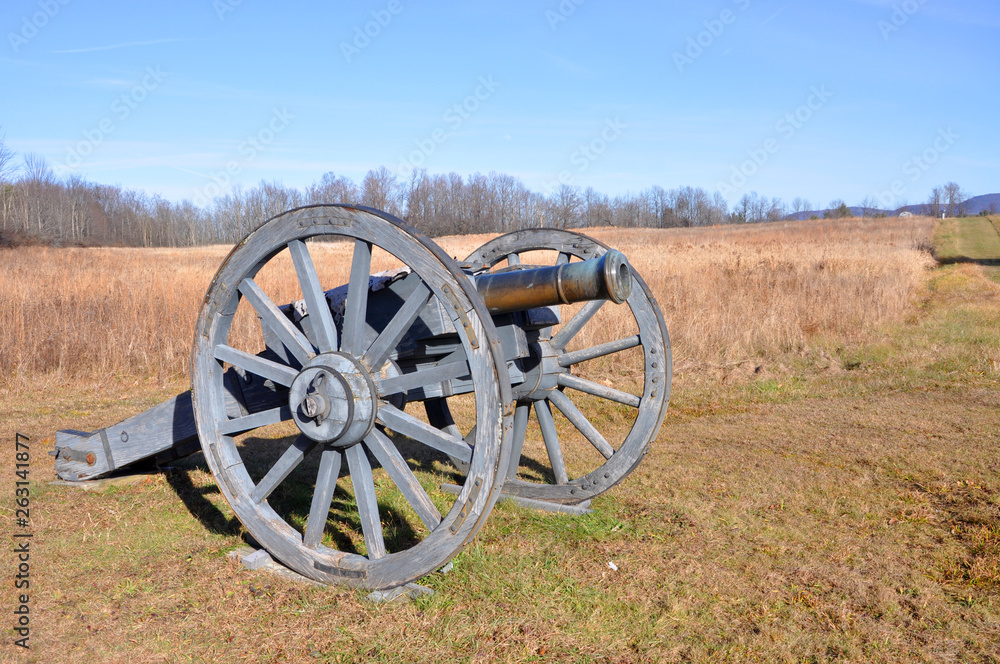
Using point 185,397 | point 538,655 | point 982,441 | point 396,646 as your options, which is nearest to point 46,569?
point 185,397

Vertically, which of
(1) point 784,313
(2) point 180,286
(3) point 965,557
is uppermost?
(2) point 180,286

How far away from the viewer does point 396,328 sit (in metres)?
3.00

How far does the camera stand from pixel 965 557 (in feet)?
12.3

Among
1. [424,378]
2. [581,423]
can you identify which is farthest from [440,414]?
[424,378]

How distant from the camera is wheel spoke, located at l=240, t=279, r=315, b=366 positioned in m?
3.30

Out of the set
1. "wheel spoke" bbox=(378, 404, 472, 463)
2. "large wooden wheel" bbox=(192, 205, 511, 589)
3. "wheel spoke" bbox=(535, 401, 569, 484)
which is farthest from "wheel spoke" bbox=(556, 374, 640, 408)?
"wheel spoke" bbox=(378, 404, 472, 463)

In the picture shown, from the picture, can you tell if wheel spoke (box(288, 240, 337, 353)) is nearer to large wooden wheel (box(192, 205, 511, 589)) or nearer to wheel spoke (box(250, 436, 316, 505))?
large wooden wheel (box(192, 205, 511, 589))

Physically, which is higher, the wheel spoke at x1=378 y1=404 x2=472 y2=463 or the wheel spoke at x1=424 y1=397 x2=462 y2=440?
the wheel spoke at x1=378 y1=404 x2=472 y2=463

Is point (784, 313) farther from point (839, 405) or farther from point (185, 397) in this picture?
point (185, 397)

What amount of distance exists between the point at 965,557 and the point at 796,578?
100 centimetres

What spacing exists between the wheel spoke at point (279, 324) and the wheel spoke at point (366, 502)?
1.68 feet

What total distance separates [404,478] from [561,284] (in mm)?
1081

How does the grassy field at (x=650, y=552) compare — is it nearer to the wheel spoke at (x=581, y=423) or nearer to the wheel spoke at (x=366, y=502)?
the wheel spoke at (x=366, y=502)

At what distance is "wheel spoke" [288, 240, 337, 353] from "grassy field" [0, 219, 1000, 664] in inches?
44.8
